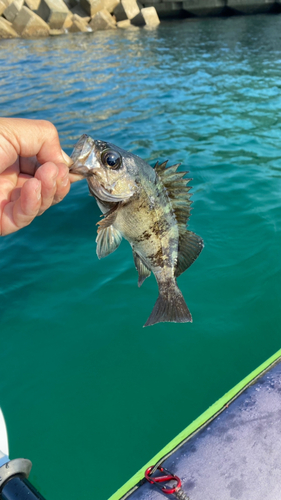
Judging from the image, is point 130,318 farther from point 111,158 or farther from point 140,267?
point 111,158

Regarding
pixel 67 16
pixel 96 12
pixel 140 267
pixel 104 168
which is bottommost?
pixel 140 267

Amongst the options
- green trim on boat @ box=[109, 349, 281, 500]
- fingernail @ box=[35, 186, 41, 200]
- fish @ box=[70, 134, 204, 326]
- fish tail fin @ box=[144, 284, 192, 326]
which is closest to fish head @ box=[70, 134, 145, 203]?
fish @ box=[70, 134, 204, 326]

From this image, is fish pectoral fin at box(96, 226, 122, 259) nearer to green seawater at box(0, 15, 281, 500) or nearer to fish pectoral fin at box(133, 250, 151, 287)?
fish pectoral fin at box(133, 250, 151, 287)

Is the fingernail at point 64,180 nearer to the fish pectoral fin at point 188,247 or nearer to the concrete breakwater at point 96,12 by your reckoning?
the fish pectoral fin at point 188,247

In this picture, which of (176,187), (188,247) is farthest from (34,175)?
(188,247)

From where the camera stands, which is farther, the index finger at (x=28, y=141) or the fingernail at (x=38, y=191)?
the index finger at (x=28, y=141)

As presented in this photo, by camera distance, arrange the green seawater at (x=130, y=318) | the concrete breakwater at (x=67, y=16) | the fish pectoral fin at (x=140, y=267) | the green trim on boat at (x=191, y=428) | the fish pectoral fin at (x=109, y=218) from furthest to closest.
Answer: the concrete breakwater at (x=67, y=16), the green seawater at (x=130, y=318), the fish pectoral fin at (x=140, y=267), the green trim on boat at (x=191, y=428), the fish pectoral fin at (x=109, y=218)

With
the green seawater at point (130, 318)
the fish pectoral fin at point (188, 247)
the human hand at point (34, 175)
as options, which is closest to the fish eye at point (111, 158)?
the human hand at point (34, 175)

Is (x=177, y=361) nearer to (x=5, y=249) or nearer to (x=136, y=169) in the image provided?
(x=136, y=169)
